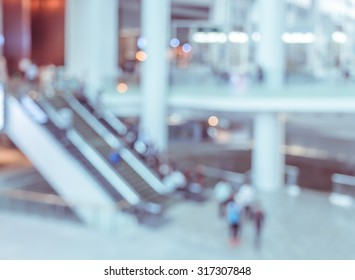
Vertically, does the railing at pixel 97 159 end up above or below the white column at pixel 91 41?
below

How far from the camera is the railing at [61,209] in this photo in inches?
377

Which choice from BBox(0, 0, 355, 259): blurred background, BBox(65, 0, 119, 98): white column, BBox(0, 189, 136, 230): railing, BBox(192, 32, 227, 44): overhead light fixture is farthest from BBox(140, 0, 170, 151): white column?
BBox(192, 32, 227, 44): overhead light fixture

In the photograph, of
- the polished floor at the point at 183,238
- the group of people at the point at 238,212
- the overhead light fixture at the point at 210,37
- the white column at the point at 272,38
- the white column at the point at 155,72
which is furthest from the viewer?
the overhead light fixture at the point at 210,37

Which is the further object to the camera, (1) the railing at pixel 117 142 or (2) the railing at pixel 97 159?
(1) the railing at pixel 117 142

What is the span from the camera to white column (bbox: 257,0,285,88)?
44.7ft

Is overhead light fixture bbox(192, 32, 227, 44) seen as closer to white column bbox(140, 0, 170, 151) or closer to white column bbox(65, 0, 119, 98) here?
white column bbox(65, 0, 119, 98)

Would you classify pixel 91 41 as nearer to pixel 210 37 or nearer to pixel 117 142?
pixel 117 142

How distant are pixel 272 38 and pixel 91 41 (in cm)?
574

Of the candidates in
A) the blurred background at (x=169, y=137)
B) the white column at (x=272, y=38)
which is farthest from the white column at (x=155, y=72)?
the white column at (x=272, y=38)

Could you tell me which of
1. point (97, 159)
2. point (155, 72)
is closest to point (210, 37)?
point (155, 72)

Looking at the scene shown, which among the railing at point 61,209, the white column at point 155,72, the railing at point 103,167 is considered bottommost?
the railing at point 61,209

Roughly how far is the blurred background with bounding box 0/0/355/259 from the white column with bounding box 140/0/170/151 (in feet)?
0.12

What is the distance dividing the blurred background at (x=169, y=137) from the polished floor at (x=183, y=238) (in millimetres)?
36

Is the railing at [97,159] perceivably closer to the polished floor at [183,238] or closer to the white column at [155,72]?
the polished floor at [183,238]
